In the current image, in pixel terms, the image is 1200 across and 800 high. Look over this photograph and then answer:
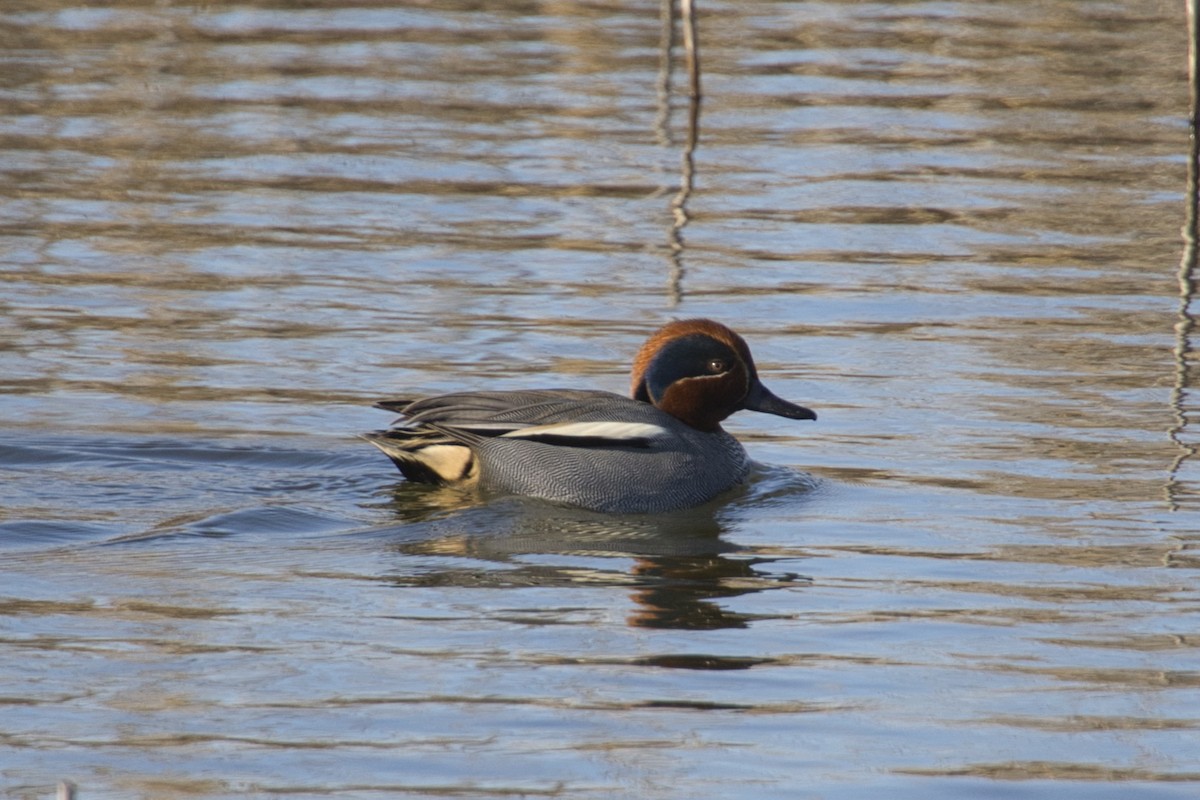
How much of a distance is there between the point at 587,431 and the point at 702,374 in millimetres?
714

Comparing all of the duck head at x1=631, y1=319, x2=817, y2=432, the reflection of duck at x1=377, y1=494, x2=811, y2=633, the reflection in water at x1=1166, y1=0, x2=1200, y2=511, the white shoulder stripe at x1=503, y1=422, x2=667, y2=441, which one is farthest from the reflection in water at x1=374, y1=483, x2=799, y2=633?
the reflection in water at x1=1166, y1=0, x2=1200, y2=511

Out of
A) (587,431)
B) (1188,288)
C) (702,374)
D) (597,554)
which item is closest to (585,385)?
(702,374)

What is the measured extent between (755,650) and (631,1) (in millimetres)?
17618

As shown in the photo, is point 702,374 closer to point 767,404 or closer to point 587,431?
point 767,404

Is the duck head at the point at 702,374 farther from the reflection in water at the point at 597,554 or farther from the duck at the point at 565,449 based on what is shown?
the reflection in water at the point at 597,554

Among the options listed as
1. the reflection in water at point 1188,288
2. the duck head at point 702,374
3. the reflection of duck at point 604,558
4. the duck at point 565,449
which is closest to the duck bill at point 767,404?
the duck head at point 702,374

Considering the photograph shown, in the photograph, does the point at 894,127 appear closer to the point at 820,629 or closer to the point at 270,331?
the point at 270,331

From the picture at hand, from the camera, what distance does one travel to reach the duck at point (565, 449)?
28.7 ft

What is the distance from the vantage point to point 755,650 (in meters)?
6.73

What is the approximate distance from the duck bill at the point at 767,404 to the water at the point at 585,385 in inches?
11.0

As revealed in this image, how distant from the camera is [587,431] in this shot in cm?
874

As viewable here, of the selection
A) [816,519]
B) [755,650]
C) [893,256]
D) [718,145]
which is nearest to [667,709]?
[755,650]

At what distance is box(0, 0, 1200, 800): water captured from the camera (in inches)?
234

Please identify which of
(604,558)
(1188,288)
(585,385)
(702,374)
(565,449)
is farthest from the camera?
(1188,288)
